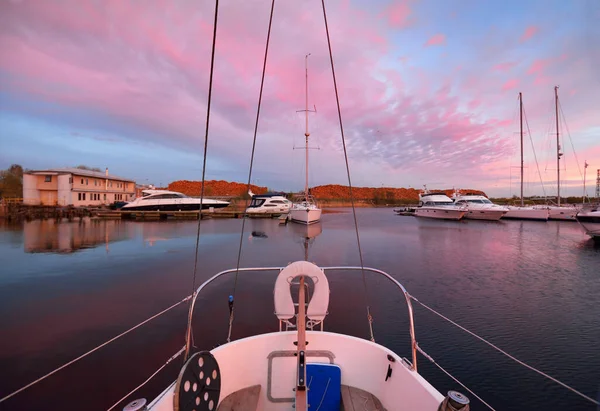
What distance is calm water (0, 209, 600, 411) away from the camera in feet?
16.0

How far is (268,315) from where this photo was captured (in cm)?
776

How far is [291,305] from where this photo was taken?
3.58 metres

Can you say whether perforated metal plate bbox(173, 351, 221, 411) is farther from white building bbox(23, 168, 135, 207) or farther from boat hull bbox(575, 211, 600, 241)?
white building bbox(23, 168, 135, 207)

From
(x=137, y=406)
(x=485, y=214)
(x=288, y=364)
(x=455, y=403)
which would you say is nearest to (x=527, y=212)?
(x=485, y=214)

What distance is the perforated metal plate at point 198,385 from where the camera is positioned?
6.97ft

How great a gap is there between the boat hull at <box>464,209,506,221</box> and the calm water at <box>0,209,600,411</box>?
2430 cm

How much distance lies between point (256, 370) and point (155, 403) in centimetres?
139

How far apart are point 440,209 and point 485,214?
5.93m

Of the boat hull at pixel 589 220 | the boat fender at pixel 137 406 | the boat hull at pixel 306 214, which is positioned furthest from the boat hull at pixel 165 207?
the boat hull at pixel 589 220

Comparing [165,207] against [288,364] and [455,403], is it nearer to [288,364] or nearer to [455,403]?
[288,364]

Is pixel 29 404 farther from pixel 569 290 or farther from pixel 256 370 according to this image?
pixel 569 290

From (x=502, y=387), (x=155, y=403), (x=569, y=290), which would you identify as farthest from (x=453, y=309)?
(x=155, y=403)

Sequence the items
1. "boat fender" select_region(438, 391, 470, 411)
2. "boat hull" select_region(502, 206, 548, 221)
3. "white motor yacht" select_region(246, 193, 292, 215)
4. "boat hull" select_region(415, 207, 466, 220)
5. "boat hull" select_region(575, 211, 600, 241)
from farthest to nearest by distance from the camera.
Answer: "white motor yacht" select_region(246, 193, 292, 215), "boat hull" select_region(415, 207, 466, 220), "boat hull" select_region(502, 206, 548, 221), "boat hull" select_region(575, 211, 600, 241), "boat fender" select_region(438, 391, 470, 411)

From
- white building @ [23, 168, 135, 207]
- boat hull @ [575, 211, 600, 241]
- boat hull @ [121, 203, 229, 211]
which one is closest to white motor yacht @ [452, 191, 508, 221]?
boat hull @ [575, 211, 600, 241]
